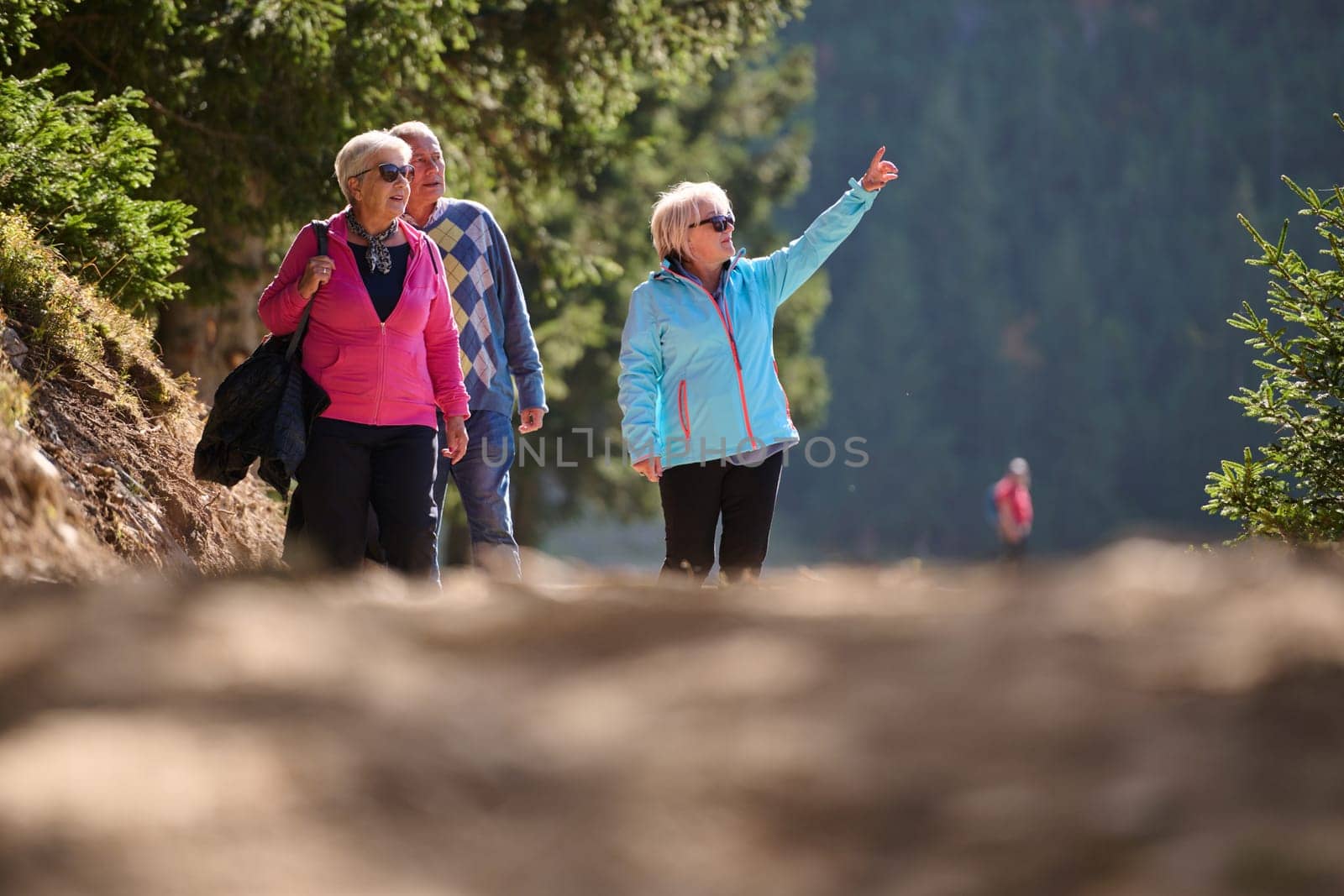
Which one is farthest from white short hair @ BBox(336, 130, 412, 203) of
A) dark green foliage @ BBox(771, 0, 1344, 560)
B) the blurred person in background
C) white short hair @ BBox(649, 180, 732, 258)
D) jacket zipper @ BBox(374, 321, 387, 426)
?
dark green foliage @ BBox(771, 0, 1344, 560)

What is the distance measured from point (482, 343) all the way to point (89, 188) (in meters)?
1.83

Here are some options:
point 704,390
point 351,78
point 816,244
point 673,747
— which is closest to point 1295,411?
point 816,244

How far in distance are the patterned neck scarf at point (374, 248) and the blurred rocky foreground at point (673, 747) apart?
107 inches

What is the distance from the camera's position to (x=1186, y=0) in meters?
90.7

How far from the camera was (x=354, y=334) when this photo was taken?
5.10 meters

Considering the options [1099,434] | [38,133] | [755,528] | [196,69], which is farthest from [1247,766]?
[1099,434]

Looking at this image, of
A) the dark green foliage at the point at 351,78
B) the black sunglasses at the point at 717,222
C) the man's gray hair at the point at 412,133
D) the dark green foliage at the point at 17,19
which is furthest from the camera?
the dark green foliage at the point at 351,78

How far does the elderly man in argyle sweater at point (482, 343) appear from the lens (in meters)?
5.91

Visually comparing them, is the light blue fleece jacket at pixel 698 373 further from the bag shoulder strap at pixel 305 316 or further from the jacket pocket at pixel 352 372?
the bag shoulder strap at pixel 305 316

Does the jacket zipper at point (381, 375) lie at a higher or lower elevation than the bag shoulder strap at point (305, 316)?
lower

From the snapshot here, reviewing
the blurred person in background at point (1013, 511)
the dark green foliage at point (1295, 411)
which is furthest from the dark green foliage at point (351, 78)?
the blurred person in background at point (1013, 511)

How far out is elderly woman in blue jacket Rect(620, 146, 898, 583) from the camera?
5383 millimetres

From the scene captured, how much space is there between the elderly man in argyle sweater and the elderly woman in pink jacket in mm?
634

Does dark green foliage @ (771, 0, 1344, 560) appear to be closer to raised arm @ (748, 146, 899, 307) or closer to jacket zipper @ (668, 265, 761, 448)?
raised arm @ (748, 146, 899, 307)
